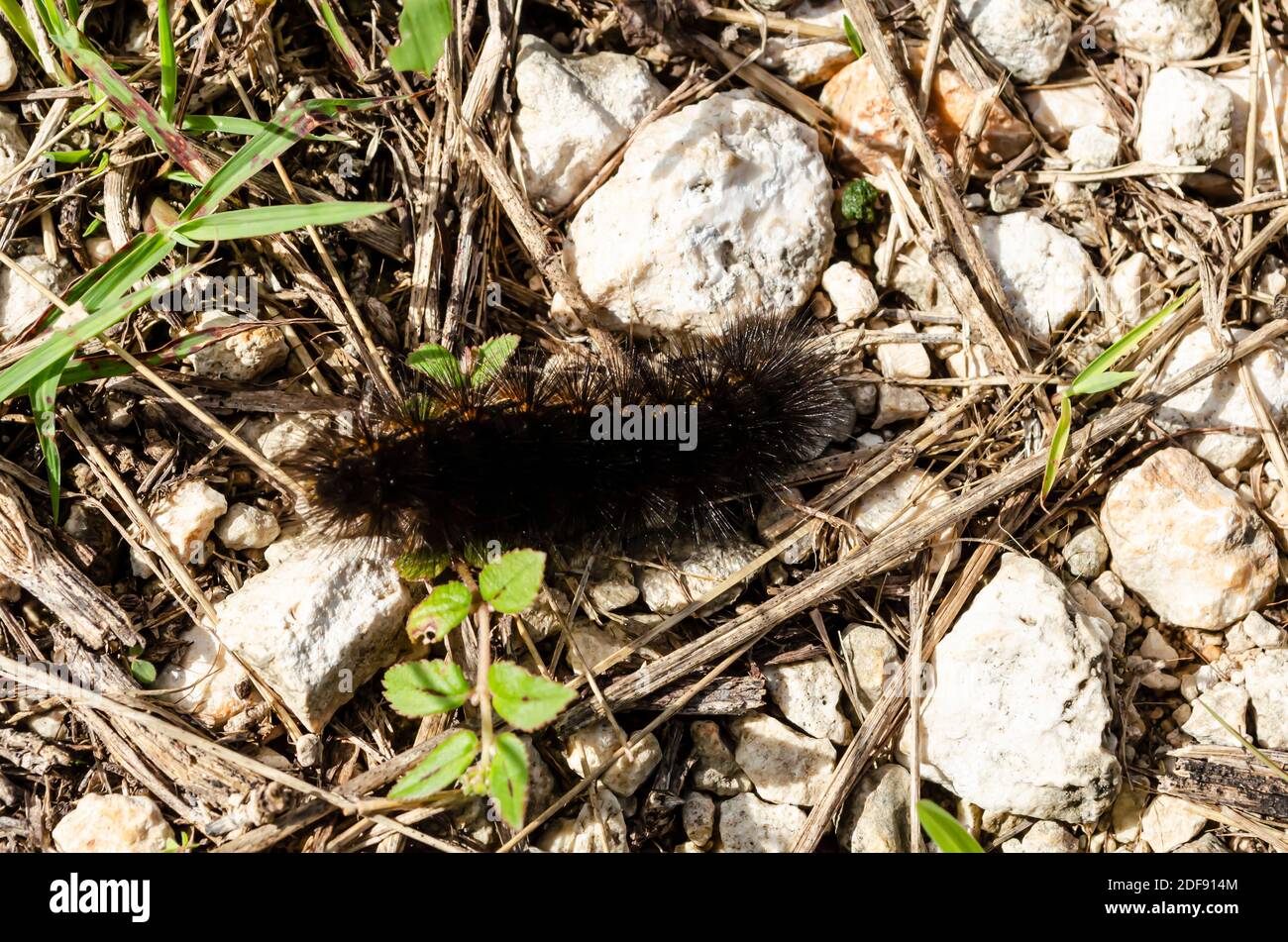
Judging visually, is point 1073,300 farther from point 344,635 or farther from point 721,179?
point 344,635

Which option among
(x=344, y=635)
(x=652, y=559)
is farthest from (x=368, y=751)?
(x=652, y=559)

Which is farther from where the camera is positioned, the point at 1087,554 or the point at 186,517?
the point at 1087,554

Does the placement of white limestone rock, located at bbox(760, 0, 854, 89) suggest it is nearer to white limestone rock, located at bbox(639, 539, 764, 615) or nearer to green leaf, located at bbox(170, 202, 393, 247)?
green leaf, located at bbox(170, 202, 393, 247)

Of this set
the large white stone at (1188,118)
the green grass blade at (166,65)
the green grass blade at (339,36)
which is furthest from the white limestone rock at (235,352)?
the large white stone at (1188,118)

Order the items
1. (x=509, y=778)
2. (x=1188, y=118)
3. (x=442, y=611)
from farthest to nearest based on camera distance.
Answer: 1. (x=1188, y=118)
2. (x=442, y=611)
3. (x=509, y=778)

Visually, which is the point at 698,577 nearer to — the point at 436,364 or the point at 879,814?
the point at 879,814

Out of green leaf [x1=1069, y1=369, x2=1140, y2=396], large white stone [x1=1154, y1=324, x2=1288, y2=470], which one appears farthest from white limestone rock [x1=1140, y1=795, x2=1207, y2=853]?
green leaf [x1=1069, y1=369, x2=1140, y2=396]

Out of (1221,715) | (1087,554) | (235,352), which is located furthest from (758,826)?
(235,352)
